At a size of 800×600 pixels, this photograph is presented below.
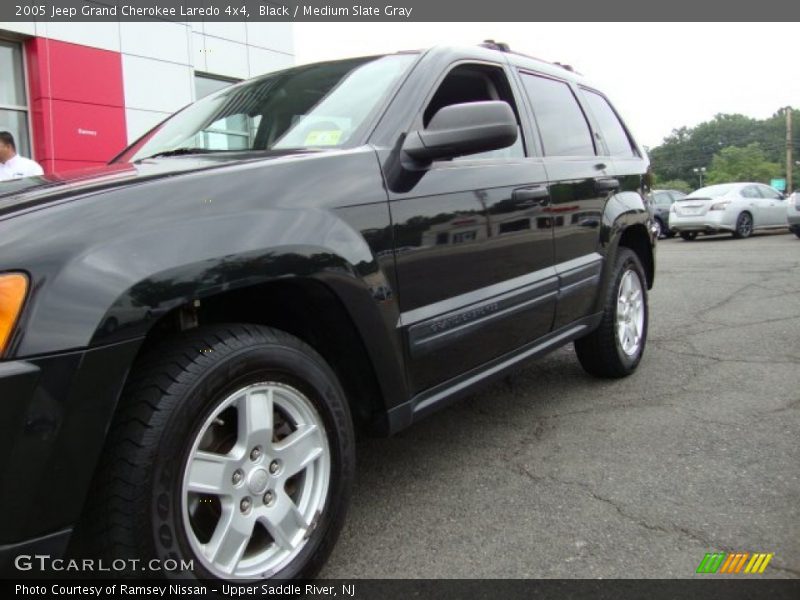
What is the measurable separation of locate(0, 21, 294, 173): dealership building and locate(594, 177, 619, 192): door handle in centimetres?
706

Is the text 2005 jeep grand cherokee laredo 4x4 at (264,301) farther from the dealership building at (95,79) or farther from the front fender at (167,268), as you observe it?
the dealership building at (95,79)

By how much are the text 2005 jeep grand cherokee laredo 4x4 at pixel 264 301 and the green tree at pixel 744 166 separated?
91138mm

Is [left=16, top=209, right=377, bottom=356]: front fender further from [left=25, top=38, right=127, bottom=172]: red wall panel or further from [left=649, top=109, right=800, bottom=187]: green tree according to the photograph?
[left=649, top=109, right=800, bottom=187]: green tree

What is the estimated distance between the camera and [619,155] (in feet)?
13.8

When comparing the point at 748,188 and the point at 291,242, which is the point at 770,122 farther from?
the point at 291,242

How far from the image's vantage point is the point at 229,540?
1.77 m

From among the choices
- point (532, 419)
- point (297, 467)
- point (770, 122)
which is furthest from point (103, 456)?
point (770, 122)

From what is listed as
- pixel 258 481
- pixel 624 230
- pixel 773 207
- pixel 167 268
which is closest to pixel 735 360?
pixel 624 230

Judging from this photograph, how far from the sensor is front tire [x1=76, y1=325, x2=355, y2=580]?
155 centimetres

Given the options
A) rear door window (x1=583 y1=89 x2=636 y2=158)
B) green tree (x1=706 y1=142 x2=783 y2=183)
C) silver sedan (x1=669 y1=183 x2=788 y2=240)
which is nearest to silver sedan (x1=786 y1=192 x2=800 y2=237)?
silver sedan (x1=669 y1=183 x2=788 y2=240)

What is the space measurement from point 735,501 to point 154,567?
2083 millimetres

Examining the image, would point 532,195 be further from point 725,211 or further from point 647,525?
point 725,211

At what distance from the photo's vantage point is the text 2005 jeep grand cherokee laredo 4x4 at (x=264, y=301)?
57.1 inches

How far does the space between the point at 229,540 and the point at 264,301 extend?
0.71 metres
